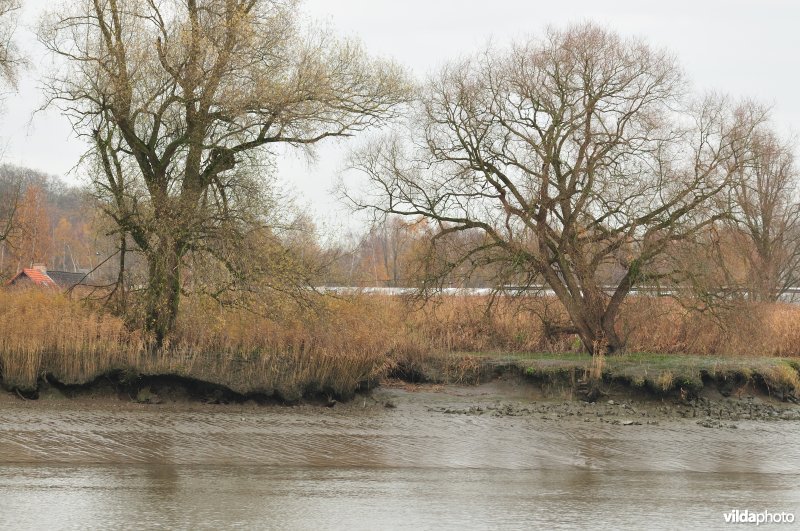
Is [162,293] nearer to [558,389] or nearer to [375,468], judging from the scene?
[375,468]

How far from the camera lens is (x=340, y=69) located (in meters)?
20.9

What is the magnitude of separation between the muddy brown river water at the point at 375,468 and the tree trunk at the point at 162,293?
2232mm

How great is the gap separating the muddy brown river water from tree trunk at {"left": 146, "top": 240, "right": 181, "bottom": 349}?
7.32 feet

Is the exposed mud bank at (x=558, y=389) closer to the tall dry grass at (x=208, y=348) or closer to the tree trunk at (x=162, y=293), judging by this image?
the tall dry grass at (x=208, y=348)

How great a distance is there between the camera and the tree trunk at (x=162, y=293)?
19781 millimetres

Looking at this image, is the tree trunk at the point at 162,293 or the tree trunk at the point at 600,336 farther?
the tree trunk at the point at 600,336

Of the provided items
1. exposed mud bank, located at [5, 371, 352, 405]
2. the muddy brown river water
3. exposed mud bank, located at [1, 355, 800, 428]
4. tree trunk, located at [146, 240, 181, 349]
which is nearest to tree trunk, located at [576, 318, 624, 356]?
exposed mud bank, located at [1, 355, 800, 428]

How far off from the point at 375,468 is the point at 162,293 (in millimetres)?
8299

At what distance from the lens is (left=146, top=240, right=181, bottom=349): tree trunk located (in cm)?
1978

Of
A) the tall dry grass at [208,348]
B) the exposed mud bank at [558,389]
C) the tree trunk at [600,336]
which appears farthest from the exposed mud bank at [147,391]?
the tree trunk at [600,336]

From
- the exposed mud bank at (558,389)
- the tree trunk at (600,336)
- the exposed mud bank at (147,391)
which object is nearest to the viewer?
the exposed mud bank at (147,391)

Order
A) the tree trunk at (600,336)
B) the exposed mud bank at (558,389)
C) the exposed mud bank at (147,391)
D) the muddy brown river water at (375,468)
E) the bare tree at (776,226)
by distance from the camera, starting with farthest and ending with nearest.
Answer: the bare tree at (776,226) → the tree trunk at (600,336) → the exposed mud bank at (558,389) → the exposed mud bank at (147,391) → the muddy brown river water at (375,468)

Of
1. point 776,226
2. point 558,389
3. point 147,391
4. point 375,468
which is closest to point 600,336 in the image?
point 558,389

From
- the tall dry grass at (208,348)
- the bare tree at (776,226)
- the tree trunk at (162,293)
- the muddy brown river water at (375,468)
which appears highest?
the bare tree at (776,226)
